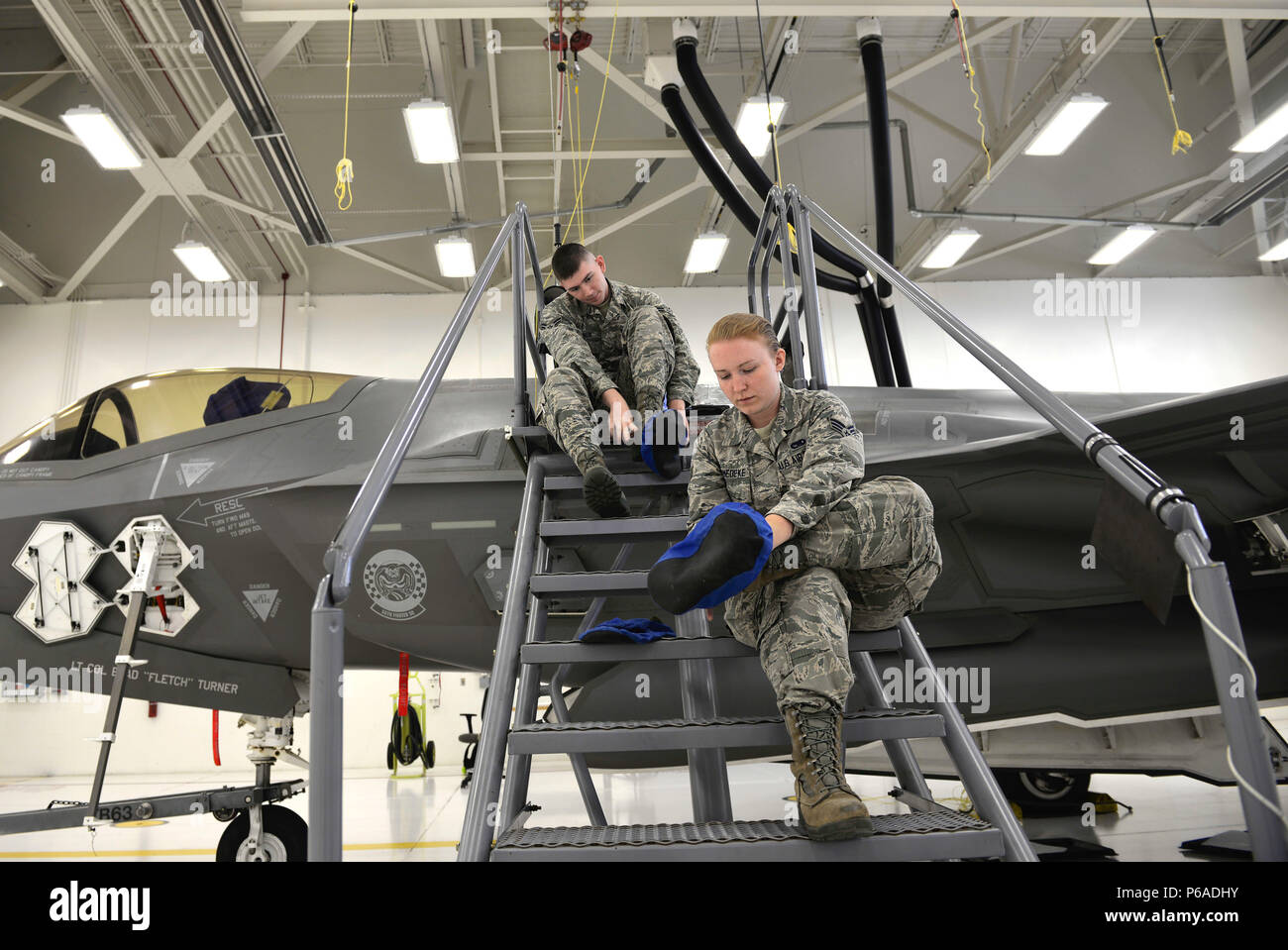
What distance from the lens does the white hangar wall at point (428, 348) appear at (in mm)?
10156

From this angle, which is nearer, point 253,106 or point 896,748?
point 896,748

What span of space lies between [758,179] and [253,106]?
14.0ft

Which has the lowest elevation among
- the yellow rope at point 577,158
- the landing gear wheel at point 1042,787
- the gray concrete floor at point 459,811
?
the gray concrete floor at point 459,811

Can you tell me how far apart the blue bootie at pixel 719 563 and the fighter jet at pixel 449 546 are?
4.34ft

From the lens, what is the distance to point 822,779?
5.28 feet

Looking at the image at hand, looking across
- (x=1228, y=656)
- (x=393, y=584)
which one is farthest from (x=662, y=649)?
(x=393, y=584)

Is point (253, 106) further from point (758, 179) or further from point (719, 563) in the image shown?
point (719, 563)

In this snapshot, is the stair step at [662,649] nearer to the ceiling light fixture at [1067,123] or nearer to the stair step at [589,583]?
the stair step at [589,583]

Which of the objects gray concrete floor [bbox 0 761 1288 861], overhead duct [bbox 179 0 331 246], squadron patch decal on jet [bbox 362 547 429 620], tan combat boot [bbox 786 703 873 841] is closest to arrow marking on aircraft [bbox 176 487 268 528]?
squadron patch decal on jet [bbox 362 547 429 620]

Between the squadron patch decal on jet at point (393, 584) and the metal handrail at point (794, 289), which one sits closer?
the metal handrail at point (794, 289)

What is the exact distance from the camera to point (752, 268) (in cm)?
437

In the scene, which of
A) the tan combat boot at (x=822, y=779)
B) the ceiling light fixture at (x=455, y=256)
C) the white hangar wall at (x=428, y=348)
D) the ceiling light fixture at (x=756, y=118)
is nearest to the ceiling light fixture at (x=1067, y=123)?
the ceiling light fixture at (x=756, y=118)

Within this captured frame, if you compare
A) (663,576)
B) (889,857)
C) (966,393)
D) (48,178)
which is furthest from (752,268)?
(48,178)
